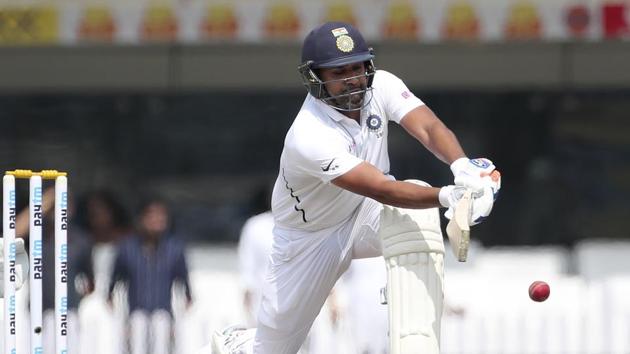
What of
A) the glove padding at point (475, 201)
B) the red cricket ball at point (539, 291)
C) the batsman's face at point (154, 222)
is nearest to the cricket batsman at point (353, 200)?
the glove padding at point (475, 201)

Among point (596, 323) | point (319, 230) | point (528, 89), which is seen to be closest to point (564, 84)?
point (528, 89)

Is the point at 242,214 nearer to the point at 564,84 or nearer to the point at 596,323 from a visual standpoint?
the point at 564,84

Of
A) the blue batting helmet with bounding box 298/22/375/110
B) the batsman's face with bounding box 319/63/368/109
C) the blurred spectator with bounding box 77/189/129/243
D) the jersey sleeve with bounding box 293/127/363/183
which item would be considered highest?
the blurred spectator with bounding box 77/189/129/243

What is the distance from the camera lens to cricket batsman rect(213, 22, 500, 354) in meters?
4.52

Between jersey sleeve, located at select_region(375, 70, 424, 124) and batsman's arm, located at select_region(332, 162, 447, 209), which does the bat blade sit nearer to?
batsman's arm, located at select_region(332, 162, 447, 209)

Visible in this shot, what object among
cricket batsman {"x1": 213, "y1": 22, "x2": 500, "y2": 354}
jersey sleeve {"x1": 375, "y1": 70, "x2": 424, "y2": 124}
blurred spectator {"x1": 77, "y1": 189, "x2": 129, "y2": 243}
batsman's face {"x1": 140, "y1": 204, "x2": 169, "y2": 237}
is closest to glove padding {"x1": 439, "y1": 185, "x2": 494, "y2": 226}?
cricket batsman {"x1": 213, "y1": 22, "x2": 500, "y2": 354}

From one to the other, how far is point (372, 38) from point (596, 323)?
2822mm

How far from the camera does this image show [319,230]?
196 inches

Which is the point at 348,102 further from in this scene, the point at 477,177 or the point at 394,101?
the point at 477,177

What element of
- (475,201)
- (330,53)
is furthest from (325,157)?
(475,201)

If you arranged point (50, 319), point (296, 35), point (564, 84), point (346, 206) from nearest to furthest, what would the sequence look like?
point (346, 206), point (50, 319), point (296, 35), point (564, 84)

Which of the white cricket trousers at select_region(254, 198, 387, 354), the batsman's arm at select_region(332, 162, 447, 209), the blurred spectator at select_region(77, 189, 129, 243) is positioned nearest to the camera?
the batsman's arm at select_region(332, 162, 447, 209)

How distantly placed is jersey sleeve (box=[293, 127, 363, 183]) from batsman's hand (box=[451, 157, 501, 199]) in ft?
1.25

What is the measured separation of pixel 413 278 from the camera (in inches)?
181
